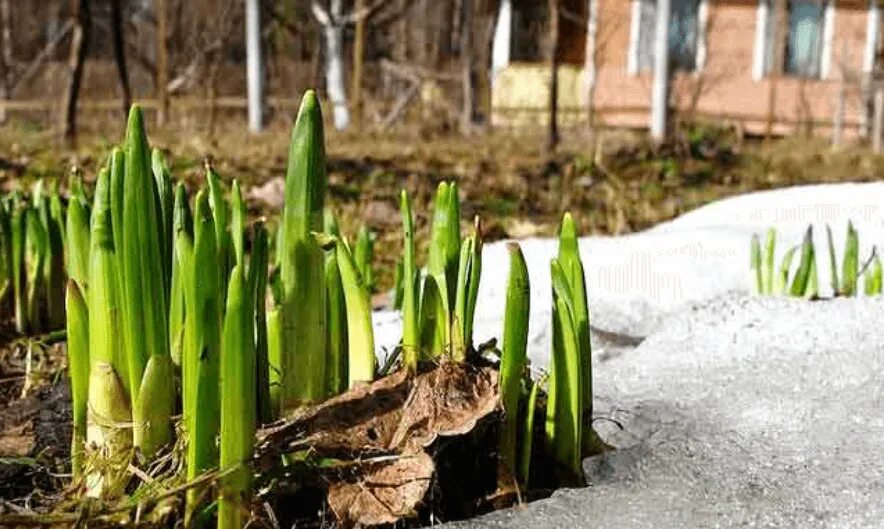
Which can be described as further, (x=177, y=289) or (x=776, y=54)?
(x=776, y=54)

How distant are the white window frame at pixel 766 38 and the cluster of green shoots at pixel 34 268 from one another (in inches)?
479

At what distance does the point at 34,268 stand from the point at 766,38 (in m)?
12.5

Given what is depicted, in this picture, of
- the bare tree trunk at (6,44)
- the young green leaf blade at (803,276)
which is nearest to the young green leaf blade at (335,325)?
the young green leaf blade at (803,276)

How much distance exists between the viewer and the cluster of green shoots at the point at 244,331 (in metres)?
0.79

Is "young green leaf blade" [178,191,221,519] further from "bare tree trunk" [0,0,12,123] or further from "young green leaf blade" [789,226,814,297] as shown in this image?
"bare tree trunk" [0,0,12,123]

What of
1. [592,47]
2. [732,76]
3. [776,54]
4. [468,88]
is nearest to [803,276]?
[468,88]

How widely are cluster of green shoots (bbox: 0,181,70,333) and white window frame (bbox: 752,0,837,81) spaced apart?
12177mm

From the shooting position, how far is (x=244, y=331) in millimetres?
750

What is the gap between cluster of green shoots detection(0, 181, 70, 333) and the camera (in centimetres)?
161

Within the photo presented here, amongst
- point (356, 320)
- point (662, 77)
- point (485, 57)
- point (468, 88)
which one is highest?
point (485, 57)

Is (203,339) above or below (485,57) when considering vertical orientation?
below

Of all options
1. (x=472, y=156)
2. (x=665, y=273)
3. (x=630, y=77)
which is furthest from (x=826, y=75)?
(x=665, y=273)

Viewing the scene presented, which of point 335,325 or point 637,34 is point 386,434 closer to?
point 335,325

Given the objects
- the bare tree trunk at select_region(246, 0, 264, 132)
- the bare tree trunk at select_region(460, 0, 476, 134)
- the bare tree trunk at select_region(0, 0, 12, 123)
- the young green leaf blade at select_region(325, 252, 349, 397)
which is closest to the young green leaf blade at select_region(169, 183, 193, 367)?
the young green leaf blade at select_region(325, 252, 349, 397)
